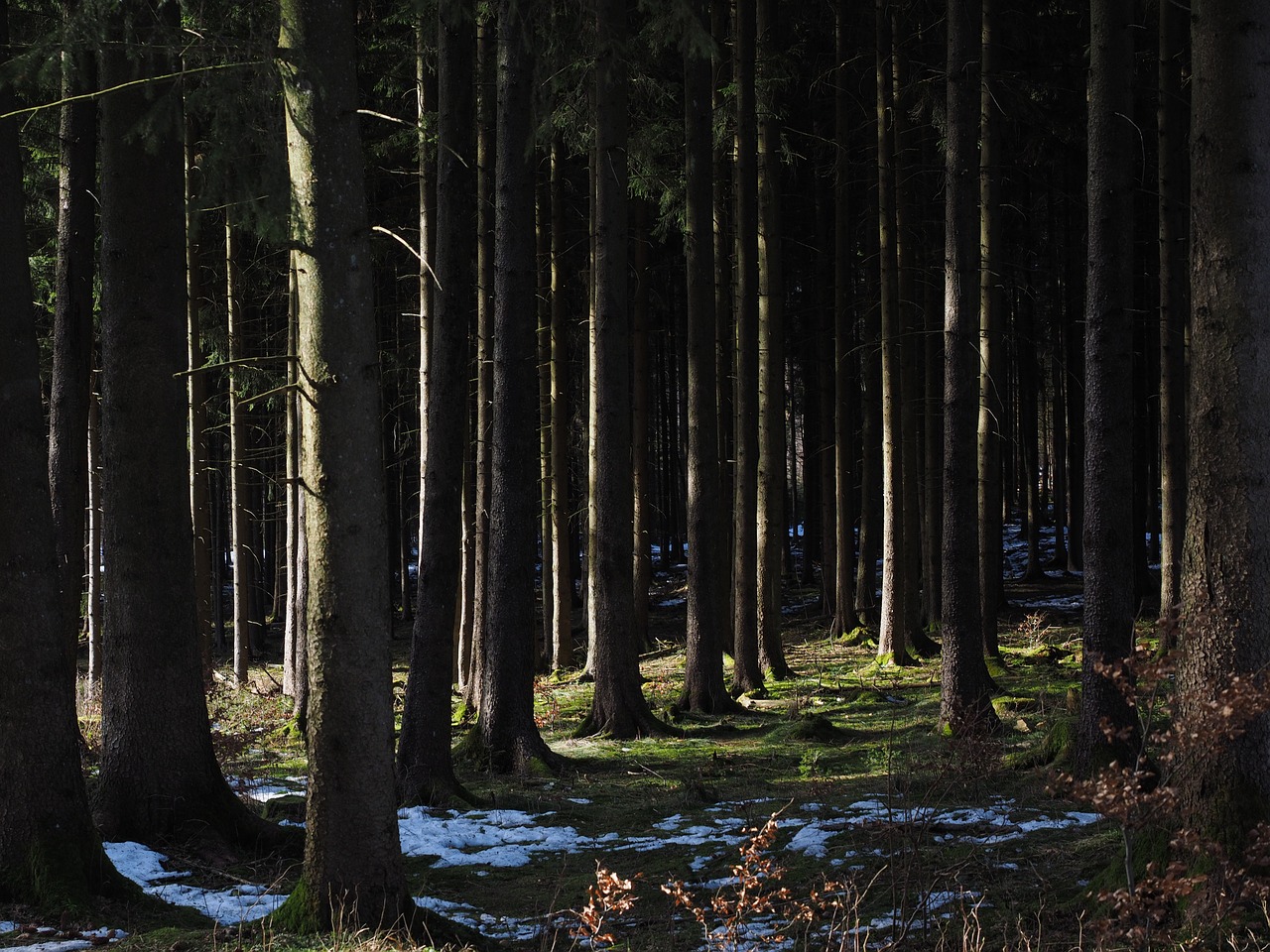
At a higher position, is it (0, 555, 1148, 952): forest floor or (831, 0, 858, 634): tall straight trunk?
(831, 0, 858, 634): tall straight trunk

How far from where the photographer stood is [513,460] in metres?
11.6

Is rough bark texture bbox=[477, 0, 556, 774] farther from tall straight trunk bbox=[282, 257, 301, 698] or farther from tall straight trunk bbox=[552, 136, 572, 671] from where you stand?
tall straight trunk bbox=[552, 136, 572, 671]

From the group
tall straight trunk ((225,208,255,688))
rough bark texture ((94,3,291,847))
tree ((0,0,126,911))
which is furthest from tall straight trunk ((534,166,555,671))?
tree ((0,0,126,911))

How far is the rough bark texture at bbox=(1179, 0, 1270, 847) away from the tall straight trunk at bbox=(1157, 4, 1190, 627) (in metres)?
9.41

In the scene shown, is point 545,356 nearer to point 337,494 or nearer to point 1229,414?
point 337,494

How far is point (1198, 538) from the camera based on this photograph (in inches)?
228

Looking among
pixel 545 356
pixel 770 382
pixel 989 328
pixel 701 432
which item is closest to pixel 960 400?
pixel 701 432

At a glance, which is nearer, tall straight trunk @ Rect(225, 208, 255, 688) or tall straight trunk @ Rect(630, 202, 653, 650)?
tall straight trunk @ Rect(225, 208, 255, 688)

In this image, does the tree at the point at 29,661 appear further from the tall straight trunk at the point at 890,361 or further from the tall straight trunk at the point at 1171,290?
the tall straight trunk at the point at 1171,290

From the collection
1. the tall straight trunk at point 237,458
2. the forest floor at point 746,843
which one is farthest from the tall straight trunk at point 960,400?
the tall straight trunk at point 237,458

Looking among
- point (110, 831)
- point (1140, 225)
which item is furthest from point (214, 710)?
point (1140, 225)

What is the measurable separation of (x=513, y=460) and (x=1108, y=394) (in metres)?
5.86

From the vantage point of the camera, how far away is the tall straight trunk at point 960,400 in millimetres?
11648

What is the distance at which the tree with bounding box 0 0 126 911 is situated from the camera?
6289mm
